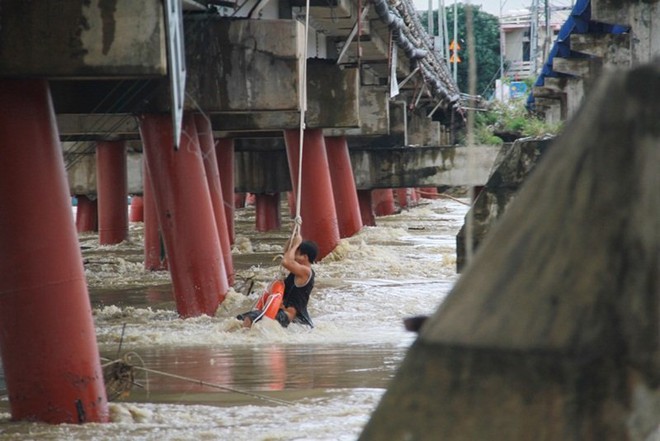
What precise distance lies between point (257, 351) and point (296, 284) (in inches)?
46.8

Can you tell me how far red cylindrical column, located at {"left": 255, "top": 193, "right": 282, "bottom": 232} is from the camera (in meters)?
40.2

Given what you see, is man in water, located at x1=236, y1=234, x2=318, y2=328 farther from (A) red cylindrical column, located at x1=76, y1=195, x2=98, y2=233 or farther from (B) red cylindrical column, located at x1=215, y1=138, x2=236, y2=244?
(A) red cylindrical column, located at x1=76, y1=195, x2=98, y2=233

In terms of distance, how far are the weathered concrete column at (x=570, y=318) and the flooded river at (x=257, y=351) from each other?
6.18 meters

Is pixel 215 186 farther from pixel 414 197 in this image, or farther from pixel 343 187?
pixel 414 197

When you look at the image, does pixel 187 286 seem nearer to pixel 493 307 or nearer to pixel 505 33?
pixel 493 307

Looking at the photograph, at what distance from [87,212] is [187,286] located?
2424 cm

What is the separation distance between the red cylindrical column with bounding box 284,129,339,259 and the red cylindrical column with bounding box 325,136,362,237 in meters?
4.70

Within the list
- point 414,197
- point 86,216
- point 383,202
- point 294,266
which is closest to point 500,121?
point 383,202

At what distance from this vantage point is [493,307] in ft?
9.01

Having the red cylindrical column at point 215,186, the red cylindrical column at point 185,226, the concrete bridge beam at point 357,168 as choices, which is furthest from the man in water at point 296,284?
the concrete bridge beam at point 357,168

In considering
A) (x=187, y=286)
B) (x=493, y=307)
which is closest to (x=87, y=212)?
(x=187, y=286)

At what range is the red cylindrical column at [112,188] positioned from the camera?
31172mm

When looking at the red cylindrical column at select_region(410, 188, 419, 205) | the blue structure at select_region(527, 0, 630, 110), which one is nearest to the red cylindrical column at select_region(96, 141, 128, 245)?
the blue structure at select_region(527, 0, 630, 110)

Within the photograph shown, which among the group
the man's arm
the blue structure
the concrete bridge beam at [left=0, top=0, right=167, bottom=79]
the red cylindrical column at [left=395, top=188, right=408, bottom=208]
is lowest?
the red cylindrical column at [left=395, top=188, right=408, bottom=208]
